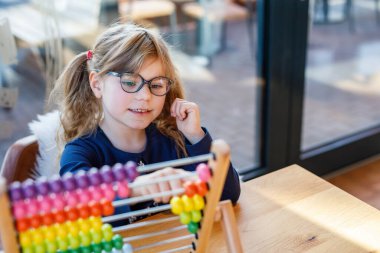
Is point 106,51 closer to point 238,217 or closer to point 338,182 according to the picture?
point 238,217

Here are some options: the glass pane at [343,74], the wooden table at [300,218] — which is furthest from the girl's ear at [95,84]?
the glass pane at [343,74]

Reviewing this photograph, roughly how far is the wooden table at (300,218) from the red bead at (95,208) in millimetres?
322

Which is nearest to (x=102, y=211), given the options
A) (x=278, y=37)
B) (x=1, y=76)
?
(x=1, y=76)

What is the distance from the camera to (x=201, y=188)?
0.95m

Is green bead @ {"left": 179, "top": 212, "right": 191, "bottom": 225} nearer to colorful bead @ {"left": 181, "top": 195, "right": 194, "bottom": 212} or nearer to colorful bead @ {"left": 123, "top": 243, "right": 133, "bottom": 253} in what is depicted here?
colorful bead @ {"left": 181, "top": 195, "right": 194, "bottom": 212}

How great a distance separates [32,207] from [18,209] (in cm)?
3

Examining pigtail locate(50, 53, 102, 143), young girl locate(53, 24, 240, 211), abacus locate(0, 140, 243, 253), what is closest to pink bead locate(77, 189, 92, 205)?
abacus locate(0, 140, 243, 253)

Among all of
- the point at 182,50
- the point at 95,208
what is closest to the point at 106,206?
the point at 95,208

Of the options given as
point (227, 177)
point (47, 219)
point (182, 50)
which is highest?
point (47, 219)

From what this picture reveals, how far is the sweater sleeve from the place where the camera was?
1.26 m

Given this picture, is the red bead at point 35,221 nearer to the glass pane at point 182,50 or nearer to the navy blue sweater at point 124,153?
the navy blue sweater at point 124,153

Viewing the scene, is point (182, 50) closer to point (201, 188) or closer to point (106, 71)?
point (106, 71)

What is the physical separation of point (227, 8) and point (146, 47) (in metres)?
2.06

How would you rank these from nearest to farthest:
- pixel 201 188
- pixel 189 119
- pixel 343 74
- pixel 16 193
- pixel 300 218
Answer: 1. pixel 16 193
2. pixel 201 188
3. pixel 300 218
4. pixel 189 119
5. pixel 343 74
